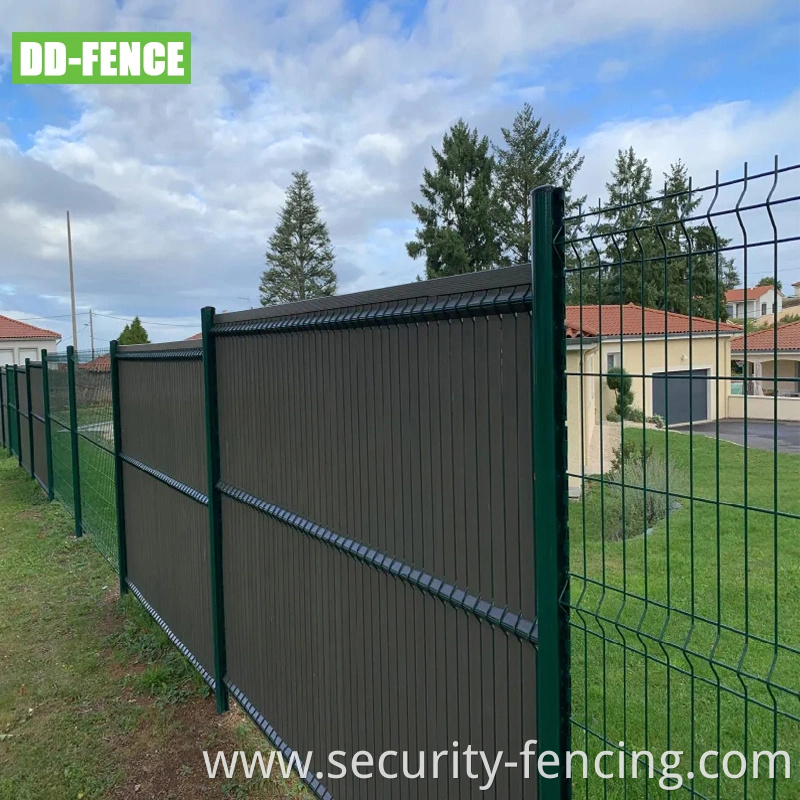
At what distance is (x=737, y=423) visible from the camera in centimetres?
163

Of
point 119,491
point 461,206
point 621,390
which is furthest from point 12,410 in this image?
point 461,206

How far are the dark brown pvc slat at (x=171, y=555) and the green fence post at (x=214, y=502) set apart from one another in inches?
6.5

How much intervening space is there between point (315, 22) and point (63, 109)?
5697mm

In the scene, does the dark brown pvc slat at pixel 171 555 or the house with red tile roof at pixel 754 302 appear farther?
the dark brown pvc slat at pixel 171 555

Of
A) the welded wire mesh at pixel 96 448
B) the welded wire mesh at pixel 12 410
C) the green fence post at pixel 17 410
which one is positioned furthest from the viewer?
the welded wire mesh at pixel 12 410

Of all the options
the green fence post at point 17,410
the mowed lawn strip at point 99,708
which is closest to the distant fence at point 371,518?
the mowed lawn strip at point 99,708

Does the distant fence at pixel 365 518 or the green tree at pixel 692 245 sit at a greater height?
the green tree at pixel 692 245

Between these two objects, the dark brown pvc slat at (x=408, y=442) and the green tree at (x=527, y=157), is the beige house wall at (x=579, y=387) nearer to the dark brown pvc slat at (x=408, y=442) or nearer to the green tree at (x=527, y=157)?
the dark brown pvc slat at (x=408, y=442)

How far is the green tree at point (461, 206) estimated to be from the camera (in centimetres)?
3522

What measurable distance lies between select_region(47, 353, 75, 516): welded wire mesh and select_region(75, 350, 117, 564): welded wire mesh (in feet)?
1.95

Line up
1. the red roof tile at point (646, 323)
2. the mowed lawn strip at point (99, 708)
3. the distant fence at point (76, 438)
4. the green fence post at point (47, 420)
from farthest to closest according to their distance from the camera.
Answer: the green fence post at point (47, 420) < the distant fence at point (76, 438) < the mowed lawn strip at point (99, 708) < the red roof tile at point (646, 323)

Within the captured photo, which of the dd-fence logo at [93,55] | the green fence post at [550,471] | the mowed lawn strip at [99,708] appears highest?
the dd-fence logo at [93,55]

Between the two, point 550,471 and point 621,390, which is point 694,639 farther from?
point 621,390

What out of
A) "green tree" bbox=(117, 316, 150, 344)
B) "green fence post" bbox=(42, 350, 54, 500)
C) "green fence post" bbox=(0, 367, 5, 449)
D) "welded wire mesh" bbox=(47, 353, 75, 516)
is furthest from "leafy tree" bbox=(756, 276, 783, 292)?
"green tree" bbox=(117, 316, 150, 344)
